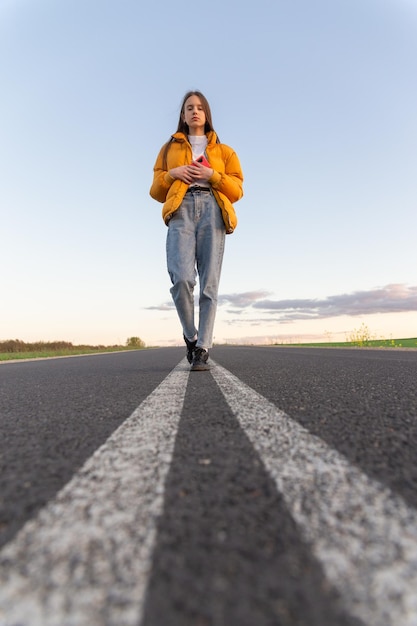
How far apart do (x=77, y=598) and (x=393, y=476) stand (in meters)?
0.93

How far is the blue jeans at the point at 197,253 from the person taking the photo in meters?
4.48

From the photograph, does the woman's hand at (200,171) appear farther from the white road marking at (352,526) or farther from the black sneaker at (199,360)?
the white road marking at (352,526)

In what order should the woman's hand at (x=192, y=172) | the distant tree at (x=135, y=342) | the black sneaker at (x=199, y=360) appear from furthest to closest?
the distant tree at (x=135, y=342) < the black sneaker at (x=199, y=360) < the woman's hand at (x=192, y=172)

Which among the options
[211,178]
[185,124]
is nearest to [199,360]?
[211,178]

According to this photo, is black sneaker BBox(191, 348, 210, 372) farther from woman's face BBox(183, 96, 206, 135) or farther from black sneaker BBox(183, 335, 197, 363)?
woman's face BBox(183, 96, 206, 135)

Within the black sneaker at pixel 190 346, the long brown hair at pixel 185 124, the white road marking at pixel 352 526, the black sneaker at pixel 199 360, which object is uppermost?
the long brown hair at pixel 185 124

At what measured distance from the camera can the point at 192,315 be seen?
4.70m

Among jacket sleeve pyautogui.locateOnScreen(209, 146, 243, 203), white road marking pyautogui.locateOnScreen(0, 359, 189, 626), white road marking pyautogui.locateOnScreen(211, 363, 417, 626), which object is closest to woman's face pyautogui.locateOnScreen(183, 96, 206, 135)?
jacket sleeve pyautogui.locateOnScreen(209, 146, 243, 203)

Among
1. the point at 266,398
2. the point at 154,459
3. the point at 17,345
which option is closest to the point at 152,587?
A: the point at 154,459

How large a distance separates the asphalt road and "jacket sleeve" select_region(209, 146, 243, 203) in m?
3.00

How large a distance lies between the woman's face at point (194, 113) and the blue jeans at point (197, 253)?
778mm

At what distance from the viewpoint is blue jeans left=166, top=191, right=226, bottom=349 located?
4.48 metres

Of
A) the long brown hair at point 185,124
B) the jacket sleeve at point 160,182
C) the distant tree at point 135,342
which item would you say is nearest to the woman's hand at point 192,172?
the jacket sleeve at point 160,182

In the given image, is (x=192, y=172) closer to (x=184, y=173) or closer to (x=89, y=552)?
(x=184, y=173)
